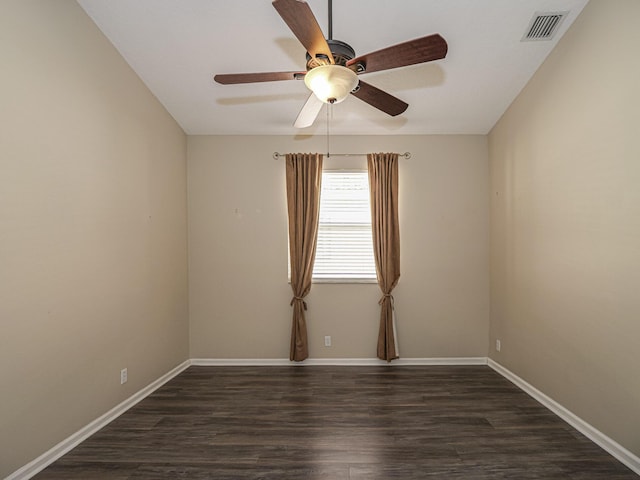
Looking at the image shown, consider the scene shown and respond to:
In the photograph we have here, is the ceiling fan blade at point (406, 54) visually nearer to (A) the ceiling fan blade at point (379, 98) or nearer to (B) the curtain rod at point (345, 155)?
(A) the ceiling fan blade at point (379, 98)

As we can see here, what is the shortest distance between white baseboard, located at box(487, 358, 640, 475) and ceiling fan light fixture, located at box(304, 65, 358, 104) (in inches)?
108

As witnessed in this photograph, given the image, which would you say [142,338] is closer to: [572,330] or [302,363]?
[302,363]

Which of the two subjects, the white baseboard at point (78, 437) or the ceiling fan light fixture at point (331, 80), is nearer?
the ceiling fan light fixture at point (331, 80)

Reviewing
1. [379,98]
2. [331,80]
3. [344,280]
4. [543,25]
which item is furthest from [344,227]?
[543,25]

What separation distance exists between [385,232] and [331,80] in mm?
2325

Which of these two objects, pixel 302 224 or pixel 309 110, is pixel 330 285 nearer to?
pixel 302 224

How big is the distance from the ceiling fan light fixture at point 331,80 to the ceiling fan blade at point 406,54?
101mm

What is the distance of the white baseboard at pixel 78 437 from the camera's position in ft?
6.35

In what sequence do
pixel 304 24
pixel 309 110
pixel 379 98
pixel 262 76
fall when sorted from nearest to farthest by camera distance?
pixel 304 24 < pixel 262 76 < pixel 379 98 < pixel 309 110

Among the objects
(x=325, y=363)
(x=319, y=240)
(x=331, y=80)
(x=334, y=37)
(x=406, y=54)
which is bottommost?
(x=325, y=363)

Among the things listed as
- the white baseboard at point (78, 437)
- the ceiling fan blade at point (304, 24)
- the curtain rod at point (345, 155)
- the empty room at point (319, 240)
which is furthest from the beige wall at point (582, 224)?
the white baseboard at point (78, 437)

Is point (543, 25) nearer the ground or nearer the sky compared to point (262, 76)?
nearer the sky

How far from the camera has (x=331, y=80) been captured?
1.77 metres

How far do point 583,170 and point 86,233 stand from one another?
3617 mm
